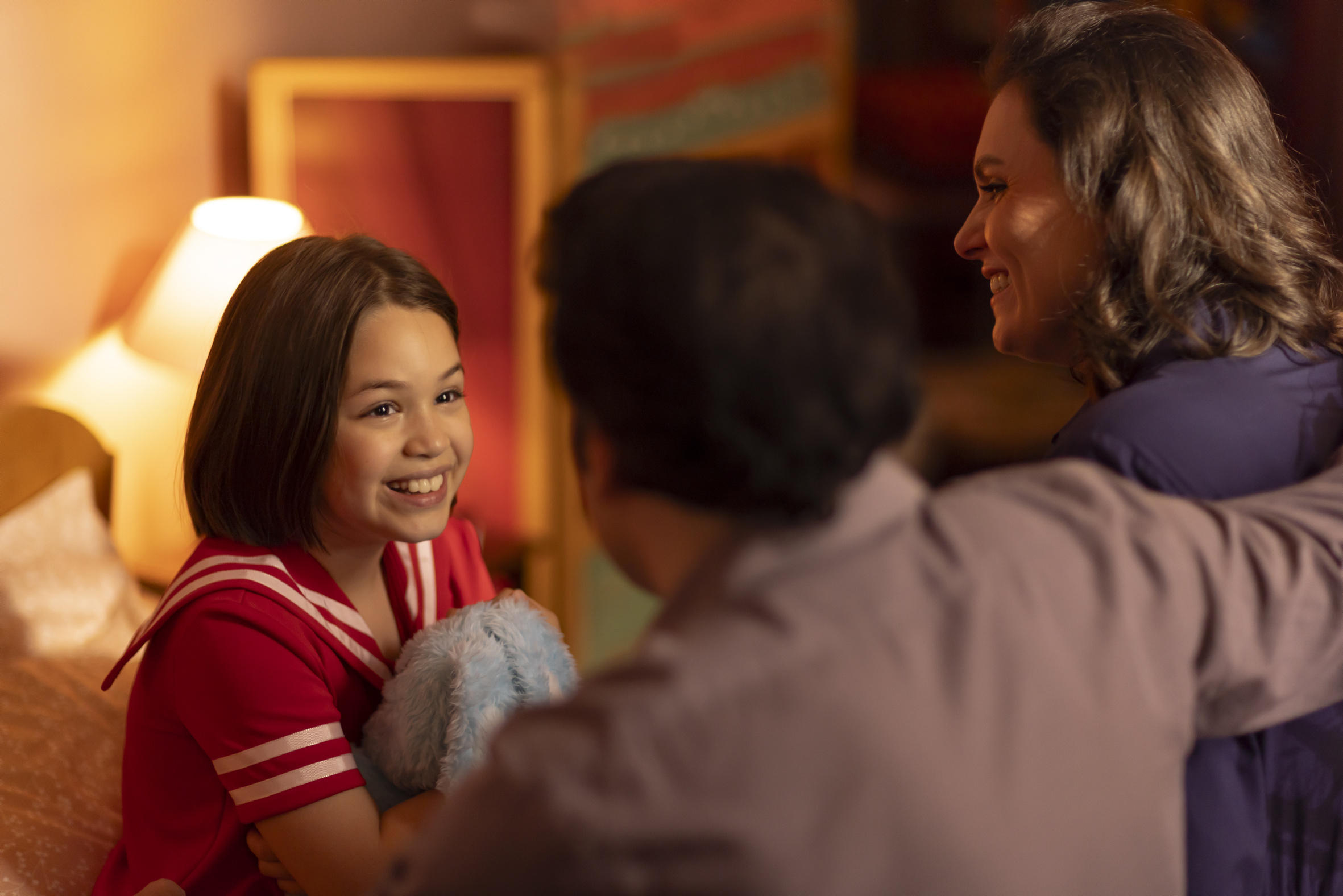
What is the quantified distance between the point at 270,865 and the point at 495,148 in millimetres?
2172

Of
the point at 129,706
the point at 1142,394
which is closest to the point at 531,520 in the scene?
the point at 129,706

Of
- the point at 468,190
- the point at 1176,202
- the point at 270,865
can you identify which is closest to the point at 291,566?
the point at 270,865

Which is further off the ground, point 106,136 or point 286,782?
point 106,136

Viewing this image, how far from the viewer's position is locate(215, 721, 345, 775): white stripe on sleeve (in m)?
1.01

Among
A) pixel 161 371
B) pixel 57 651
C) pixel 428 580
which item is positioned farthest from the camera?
pixel 161 371

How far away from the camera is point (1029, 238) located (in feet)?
3.51

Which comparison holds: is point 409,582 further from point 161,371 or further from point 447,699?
point 161,371

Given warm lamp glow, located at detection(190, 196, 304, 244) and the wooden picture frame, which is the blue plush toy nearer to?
warm lamp glow, located at detection(190, 196, 304, 244)

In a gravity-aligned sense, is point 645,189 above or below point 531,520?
above

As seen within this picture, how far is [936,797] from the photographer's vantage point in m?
0.57

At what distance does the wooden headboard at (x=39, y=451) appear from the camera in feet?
6.35

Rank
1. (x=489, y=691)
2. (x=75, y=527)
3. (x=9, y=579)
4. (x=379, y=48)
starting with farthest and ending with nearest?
(x=379, y=48), (x=75, y=527), (x=9, y=579), (x=489, y=691)

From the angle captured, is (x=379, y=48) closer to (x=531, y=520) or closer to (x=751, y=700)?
(x=531, y=520)

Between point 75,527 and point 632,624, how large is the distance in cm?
167
